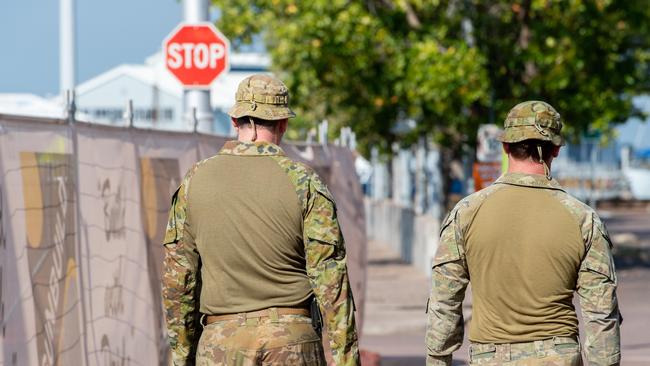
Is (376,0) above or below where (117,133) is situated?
above

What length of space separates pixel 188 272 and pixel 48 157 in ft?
3.51

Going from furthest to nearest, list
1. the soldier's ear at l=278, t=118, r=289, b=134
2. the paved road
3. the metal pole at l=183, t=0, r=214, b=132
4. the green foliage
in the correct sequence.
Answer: the green foliage < the paved road < the metal pole at l=183, t=0, r=214, b=132 < the soldier's ear at l=278, t=118, r=289, b=134

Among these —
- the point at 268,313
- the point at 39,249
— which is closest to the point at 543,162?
the point at 268,313

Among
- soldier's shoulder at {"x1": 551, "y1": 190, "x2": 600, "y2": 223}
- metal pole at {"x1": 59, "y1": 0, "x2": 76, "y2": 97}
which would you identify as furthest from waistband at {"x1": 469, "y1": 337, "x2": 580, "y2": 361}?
metal pole at {"x1": 59, "y1": 0, "x2": 76, "y2": 97}

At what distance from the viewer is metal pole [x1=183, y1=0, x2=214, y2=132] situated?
1297 cm

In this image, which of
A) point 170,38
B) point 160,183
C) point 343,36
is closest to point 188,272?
point 160,183

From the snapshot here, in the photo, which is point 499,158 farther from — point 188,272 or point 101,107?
point 101,107

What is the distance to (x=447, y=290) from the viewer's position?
5.98m

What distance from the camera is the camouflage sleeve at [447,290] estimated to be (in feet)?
19.6

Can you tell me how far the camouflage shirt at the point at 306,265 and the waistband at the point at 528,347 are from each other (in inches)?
21.2

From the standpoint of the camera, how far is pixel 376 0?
86.6 feet

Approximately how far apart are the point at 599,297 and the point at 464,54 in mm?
18640

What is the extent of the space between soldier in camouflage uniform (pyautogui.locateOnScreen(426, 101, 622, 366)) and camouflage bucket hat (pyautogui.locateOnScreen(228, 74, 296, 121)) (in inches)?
31.7

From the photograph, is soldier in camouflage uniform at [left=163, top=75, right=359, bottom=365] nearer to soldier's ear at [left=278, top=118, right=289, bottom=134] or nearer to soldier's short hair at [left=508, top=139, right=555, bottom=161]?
soldier's ear at [left=278, top=118, right=289, bottom=134]
